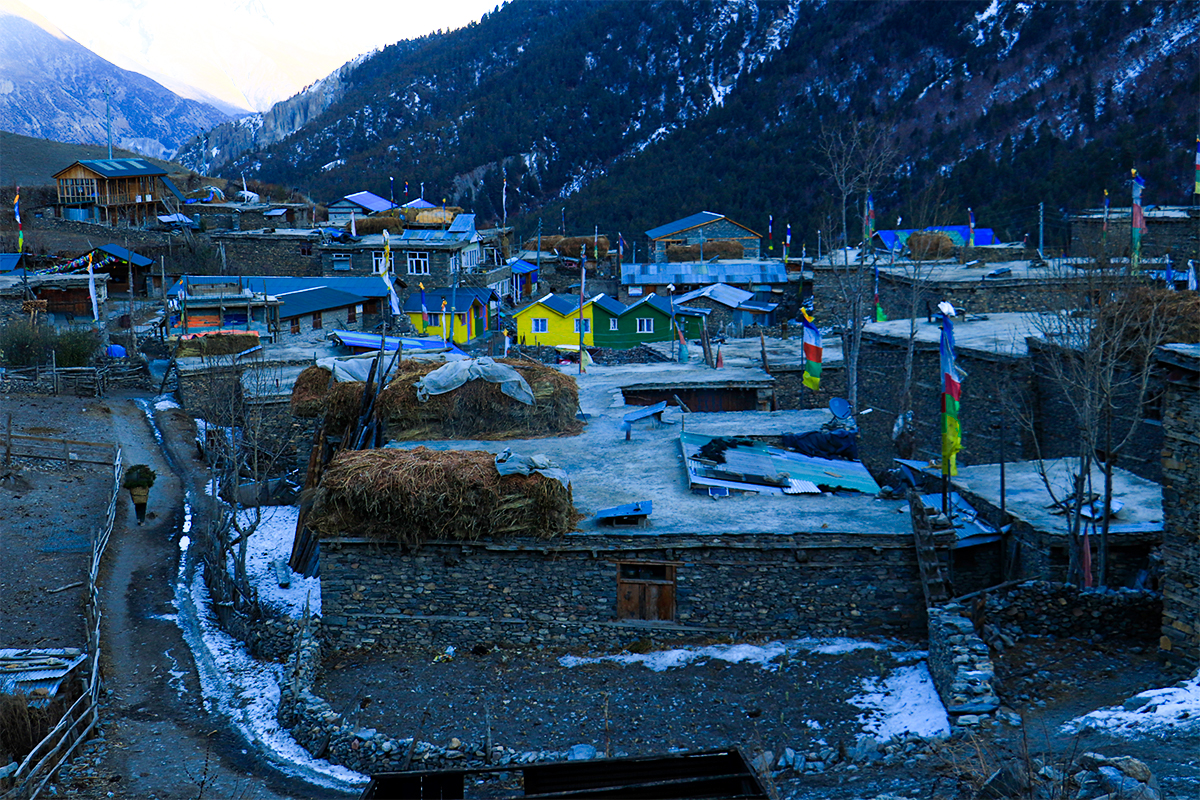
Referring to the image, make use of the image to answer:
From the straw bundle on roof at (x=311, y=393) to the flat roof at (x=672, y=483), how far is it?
166 inches

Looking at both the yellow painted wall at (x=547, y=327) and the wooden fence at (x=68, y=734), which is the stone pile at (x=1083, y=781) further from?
the yellow painted wall at (x=547, y=327)

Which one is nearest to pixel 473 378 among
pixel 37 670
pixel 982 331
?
pixel 37 670

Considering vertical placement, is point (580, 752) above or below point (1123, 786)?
below

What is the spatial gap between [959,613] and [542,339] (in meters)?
36.8

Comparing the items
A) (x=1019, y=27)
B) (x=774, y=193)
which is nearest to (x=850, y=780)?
(x=774, y=193)

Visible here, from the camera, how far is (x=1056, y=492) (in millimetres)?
18250

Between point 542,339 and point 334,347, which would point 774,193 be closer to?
point 542,339

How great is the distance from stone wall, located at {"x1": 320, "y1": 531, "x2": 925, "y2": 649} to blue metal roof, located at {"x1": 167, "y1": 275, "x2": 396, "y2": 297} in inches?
1218

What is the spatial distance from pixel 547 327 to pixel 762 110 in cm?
6998

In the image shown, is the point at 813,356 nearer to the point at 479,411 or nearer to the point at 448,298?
the point at 479,411

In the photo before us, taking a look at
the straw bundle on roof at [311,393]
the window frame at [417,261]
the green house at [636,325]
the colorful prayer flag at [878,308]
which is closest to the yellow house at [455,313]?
the window frame at [417,261]

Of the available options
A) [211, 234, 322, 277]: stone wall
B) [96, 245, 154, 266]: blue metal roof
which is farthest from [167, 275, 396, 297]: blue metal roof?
[211, 234, 322, 277]: stone wall

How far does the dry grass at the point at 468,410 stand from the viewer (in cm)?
2203

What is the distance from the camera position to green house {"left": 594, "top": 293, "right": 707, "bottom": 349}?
48062 mm
